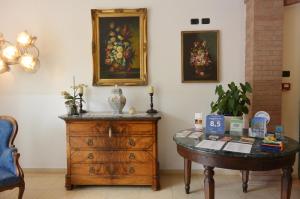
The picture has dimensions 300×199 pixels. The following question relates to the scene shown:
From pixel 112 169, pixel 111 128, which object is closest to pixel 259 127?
pixel 111 128

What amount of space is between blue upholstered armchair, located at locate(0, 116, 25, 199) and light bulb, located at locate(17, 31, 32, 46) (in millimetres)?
1176

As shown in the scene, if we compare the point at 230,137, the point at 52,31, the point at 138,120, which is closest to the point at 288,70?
the point at 230,137

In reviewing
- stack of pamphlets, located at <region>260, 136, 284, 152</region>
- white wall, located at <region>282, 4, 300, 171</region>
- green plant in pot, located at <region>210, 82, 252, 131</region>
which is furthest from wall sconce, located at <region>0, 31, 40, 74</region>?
white wall, located at <region>282, 4, 300, 171</region>

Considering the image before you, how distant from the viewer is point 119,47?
360 cm

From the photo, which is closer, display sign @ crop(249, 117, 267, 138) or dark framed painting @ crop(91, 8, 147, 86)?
display sign @ crop(249, 117, 267, 138)

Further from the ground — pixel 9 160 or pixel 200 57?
pixel 200 57

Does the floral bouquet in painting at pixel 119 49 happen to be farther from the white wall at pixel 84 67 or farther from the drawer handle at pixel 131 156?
the drawer handle at pixel 131 156

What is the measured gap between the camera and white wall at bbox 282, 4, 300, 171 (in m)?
3.34

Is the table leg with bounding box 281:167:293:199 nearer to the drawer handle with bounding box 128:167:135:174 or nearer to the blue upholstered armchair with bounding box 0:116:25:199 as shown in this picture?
the drawer handle with bounding box 128:167:135:174

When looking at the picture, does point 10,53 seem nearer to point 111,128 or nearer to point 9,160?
point 9,160

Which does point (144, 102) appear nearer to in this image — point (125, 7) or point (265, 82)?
point (125, 7)

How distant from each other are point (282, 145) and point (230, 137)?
50 cm

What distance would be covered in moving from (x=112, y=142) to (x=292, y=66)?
8.88ft

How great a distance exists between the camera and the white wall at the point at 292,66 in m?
3.34
